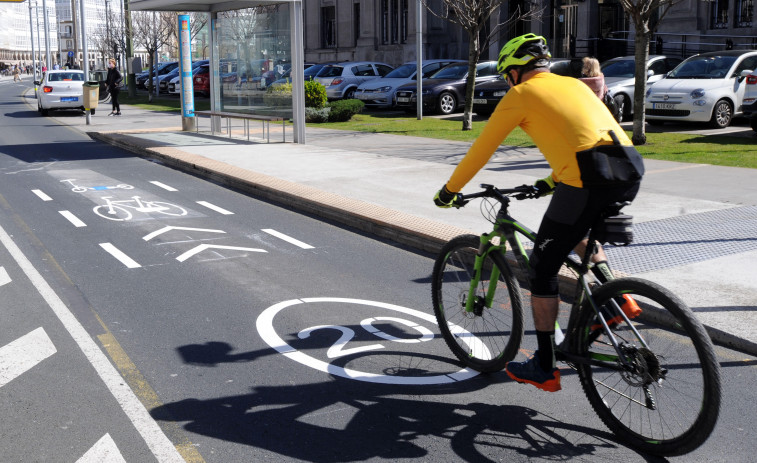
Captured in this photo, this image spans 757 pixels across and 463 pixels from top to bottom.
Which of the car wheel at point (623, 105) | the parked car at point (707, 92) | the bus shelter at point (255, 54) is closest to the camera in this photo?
the bus shelter at point (255, 54)


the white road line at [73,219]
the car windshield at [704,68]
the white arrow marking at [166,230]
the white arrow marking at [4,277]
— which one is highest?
the car windshield at [704,68]

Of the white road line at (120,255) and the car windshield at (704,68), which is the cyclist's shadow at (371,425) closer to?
the white road line at (120,255)

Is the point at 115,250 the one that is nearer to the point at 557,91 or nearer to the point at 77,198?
the point at 77,198

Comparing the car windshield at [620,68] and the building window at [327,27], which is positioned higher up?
the building window at [327,27]

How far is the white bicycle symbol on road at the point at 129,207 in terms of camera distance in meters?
10.3

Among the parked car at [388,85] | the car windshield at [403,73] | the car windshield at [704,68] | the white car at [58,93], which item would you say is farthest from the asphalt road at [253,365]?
the white car at [58,93]

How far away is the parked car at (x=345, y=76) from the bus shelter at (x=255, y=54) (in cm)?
851

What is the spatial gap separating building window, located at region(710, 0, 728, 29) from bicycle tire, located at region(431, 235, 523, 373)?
2963 cm

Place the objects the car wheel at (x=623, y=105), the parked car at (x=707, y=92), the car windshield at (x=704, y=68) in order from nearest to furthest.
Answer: the parked car at (x=707, y=92)
the car windshield at (x=704, y=68)
the car wheel at (x=623, y=105)

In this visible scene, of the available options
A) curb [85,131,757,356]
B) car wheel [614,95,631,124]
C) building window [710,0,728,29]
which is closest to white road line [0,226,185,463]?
curb [85,131,757,356]

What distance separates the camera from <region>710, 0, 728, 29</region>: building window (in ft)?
101

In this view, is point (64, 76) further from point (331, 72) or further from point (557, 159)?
point (557, 159)

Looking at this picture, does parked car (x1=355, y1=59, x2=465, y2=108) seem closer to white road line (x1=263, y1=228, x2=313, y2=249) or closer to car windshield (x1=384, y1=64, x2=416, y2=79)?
car windshield (x1=384, y1=64, x2=416, y2=79)

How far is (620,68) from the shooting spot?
21.0 m
